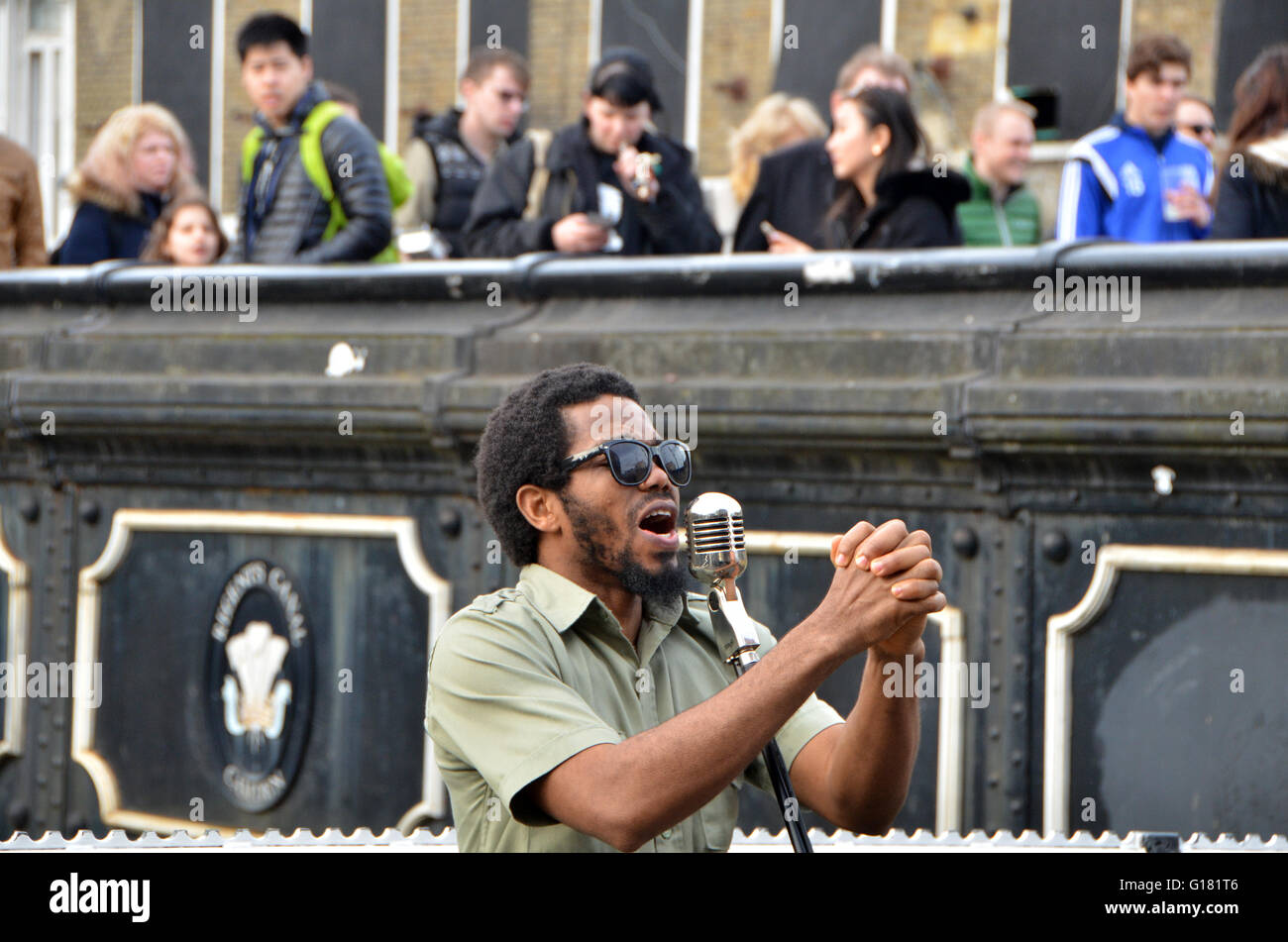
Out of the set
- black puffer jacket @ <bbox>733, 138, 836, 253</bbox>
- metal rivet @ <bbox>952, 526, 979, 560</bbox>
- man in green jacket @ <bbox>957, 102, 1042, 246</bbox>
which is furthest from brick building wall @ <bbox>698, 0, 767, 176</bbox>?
metal rivet @ <bbox>952, 526, 979, 560</bbox>

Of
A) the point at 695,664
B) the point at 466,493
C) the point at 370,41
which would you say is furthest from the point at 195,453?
the point at 370,41

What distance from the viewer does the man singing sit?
9.18 feet

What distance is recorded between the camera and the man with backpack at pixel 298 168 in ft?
22.6

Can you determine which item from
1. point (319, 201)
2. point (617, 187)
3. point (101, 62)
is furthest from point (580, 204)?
point (101, 62)

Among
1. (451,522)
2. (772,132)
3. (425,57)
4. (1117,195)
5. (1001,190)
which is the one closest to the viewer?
(451,522)

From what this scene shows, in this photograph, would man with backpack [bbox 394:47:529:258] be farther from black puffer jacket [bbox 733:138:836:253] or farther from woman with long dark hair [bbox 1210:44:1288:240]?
woman with long dark hair [bbox 1210:44:1288:240]

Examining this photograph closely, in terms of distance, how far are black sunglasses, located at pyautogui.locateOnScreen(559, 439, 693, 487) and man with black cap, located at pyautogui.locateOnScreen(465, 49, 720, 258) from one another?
3.34 m

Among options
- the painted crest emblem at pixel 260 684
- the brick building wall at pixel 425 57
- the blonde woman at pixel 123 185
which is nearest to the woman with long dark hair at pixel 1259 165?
the painted crest emblem at pixel 260 684

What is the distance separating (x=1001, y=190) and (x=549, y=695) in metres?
5.28

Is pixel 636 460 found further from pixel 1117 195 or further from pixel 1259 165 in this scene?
pixel 1117 195

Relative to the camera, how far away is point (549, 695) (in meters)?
3.00

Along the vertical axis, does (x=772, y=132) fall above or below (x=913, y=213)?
above

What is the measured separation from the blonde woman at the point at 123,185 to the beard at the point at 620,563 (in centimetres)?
504

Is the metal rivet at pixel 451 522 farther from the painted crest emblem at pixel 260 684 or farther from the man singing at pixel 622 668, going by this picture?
the man singing at pixel 622 668
